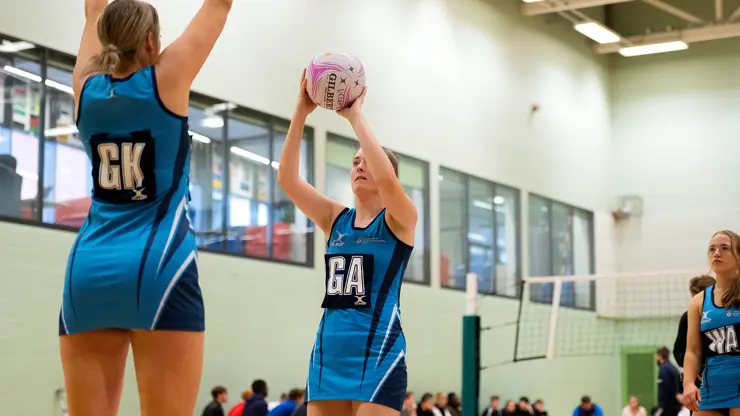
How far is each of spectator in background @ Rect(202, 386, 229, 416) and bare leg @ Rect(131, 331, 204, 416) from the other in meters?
11.4

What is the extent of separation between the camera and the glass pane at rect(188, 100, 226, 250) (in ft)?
48.7

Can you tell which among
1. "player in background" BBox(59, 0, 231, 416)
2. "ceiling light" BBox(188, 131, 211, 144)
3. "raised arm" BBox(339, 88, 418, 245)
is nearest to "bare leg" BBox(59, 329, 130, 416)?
"player in background" BBox(59, 0, 231, 416)

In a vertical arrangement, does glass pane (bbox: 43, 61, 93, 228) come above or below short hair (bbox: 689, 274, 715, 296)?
above

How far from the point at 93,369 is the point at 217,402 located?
37.8ft

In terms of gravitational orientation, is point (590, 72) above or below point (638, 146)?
above

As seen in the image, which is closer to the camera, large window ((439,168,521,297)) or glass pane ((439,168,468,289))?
glass pane ((439,168,468,289))

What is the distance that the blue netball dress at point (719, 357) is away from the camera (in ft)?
19.8

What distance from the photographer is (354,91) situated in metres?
4.43

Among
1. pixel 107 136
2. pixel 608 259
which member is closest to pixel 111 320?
pixel 107 136

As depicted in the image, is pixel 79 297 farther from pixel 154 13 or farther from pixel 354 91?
pixel 354 91

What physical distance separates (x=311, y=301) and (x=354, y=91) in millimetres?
12358

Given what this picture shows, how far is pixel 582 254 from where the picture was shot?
25.2m

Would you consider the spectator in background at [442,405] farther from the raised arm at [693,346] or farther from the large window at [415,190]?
the raised arm at [693,346]

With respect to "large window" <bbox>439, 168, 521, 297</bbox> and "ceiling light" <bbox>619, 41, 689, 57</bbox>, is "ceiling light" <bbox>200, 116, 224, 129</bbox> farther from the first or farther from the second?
"ceiling light" <bbox>619, 41, 689, 57</bbox>
